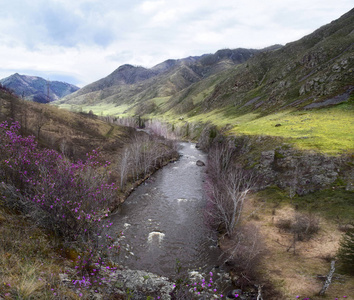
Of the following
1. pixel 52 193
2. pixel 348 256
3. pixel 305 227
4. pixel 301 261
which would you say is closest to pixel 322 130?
pixel 305 227

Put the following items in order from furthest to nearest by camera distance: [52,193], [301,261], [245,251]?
[245,251] < [301,261] < [52,193]

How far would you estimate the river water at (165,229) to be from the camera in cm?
2275

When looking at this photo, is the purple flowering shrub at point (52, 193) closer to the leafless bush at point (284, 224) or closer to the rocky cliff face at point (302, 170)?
the leafless bush at point (284, 224)

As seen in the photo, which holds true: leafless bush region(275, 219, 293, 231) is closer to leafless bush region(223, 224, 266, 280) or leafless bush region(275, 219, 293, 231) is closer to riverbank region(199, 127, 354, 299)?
riverbank region(199, 127, 354, 299)

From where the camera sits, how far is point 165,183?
5022cm

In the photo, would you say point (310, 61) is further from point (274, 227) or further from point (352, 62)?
point (274, 227)

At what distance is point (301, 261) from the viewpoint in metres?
20.6

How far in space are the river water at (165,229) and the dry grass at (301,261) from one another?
632cm

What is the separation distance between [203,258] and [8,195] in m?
20.1

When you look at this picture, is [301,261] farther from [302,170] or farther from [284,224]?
[302,170]

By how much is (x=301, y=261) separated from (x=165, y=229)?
1694 cm

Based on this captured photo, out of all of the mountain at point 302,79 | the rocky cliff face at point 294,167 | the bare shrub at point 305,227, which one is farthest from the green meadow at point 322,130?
the bare shrub at point 305,227

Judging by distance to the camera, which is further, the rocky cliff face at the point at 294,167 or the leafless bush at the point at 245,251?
the rocky cliff face at the point at 294,167

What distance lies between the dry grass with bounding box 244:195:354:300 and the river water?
6.32 metres
